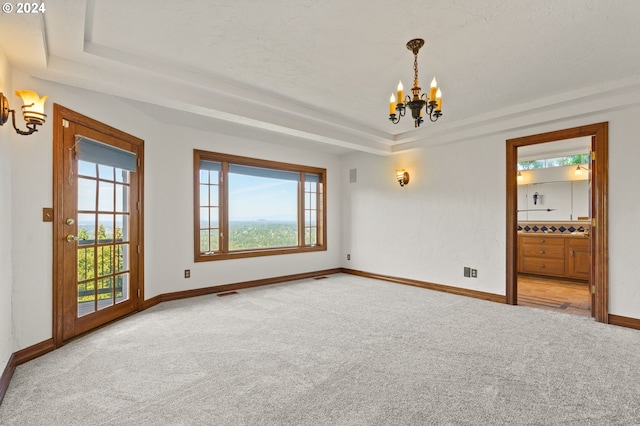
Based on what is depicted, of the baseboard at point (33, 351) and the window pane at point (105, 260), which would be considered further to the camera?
the window pane at point (105, 260)

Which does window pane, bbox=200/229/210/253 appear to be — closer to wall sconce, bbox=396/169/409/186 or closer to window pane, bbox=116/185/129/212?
window pane, bbox=116/185/129/212

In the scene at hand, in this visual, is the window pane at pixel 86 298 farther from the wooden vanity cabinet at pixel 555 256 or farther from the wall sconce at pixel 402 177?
the wooden vanity cabinet at pixel 555 256

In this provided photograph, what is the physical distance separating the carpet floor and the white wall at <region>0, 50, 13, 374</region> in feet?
0.96

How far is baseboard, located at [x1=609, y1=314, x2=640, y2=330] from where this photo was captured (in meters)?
3.46

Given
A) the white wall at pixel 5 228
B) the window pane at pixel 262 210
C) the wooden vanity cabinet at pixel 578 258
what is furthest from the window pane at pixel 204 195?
the wooden vanity cabinet at pixel 578 258

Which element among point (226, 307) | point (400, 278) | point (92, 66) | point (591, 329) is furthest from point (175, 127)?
point (591, 329)

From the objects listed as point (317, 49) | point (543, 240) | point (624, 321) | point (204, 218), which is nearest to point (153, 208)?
point (204, 218)

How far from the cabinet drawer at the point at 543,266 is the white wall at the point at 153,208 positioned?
3825mm

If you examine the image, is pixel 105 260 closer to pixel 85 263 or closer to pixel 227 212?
pixel 85 263

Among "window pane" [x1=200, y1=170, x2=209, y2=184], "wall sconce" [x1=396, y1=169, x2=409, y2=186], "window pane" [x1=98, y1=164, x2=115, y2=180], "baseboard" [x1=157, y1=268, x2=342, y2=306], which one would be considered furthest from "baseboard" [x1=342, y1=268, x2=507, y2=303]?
"window pane" [x1=98, y1=164, x2=115, y2=180]

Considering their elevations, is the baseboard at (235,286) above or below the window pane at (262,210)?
below

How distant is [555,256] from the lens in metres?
6.05

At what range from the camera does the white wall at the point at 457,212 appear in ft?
11.7
